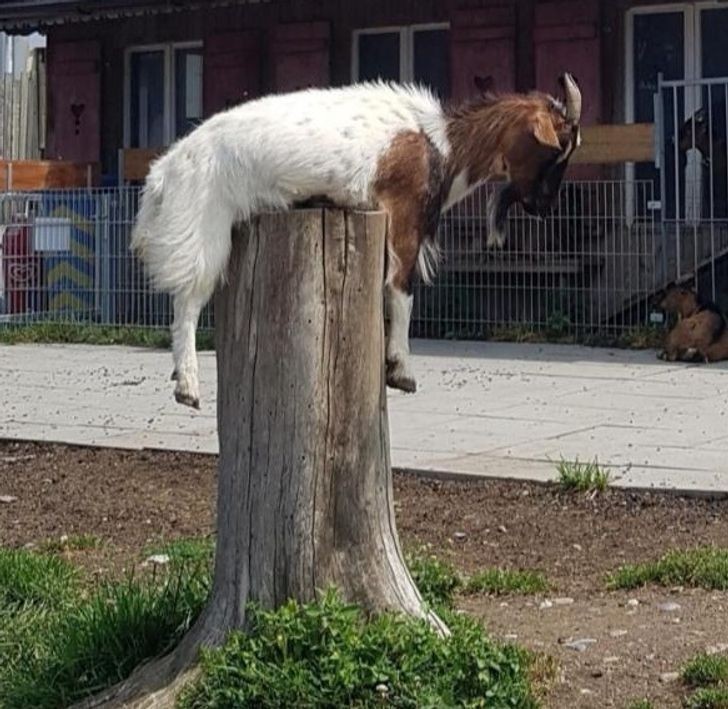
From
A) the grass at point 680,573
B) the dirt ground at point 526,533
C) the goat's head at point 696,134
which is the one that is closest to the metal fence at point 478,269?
the goat's head at point 696,134

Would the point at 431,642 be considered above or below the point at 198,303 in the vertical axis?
below

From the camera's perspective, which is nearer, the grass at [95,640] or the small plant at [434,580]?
the grass at [95,640]

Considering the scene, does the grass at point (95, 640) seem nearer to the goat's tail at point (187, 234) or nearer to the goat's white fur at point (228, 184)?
the goat's white fur at point (228, 184)

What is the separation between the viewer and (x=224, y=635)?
16.8ft

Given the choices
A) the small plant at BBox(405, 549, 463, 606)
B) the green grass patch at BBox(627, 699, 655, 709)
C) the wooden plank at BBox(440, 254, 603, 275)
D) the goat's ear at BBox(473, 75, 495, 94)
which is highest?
the goat's ear at BBox(473, 75, 495, 94)

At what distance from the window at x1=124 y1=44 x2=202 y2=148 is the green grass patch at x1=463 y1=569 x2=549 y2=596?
48.1ft

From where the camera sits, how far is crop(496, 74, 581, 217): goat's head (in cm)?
570

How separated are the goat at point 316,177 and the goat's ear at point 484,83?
1264 cm

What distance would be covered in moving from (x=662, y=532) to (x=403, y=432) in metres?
3.04

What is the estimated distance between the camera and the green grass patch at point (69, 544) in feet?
24.8

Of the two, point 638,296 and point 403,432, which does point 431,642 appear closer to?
point 403,432

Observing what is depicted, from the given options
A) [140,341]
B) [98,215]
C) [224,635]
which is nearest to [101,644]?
[224,635]

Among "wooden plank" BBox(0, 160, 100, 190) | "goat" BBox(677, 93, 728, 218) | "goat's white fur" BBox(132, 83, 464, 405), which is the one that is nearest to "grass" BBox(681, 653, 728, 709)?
"goat's white fur" BBox(132, 83, 464, 405)

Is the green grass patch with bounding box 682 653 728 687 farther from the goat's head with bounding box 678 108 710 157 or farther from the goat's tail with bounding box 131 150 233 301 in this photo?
the goat's head with bounding box 678 108 710 157
